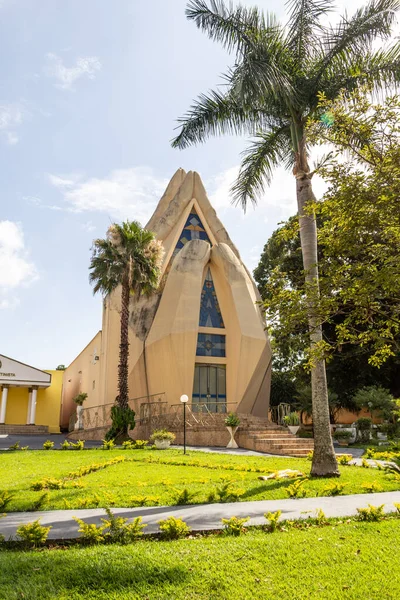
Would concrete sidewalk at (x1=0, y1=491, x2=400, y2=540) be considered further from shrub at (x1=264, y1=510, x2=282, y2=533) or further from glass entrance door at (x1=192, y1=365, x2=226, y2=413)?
glass entrance door at (x1=192, y1=365, x2=226, y2=413)

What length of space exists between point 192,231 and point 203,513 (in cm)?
2654

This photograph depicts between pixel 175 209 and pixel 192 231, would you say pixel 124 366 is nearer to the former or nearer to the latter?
pixel 192 231

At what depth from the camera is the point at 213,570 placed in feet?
15.1

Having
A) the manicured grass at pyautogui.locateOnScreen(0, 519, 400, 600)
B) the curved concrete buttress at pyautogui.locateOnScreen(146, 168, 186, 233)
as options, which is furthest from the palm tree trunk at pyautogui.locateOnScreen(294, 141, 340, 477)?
the curved concrete buttress at pyautogui.locateOnScreen(146, 168, 186, 233)

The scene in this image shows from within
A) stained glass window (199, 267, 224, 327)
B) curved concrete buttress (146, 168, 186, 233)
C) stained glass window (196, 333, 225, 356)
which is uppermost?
curved concrete buttress (146, 168, 186, 233)

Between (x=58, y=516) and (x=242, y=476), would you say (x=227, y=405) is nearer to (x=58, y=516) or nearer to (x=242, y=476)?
(x=242, y=476)

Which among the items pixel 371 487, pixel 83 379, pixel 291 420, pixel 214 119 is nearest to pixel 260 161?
pixel 214 119

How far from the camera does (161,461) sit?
14.8m

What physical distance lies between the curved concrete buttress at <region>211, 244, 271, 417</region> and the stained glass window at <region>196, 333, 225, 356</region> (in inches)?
41.5

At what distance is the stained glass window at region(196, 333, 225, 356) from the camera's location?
2814cm

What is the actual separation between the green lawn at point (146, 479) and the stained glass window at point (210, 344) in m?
12.0

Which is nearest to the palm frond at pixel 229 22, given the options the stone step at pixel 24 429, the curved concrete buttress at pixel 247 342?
the curved concrete buttress at pixel 247 342

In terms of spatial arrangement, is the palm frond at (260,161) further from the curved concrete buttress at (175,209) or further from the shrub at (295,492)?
the curved concrete buttress at (175,209)

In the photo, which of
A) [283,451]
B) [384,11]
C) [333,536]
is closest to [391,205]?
[333,536]
